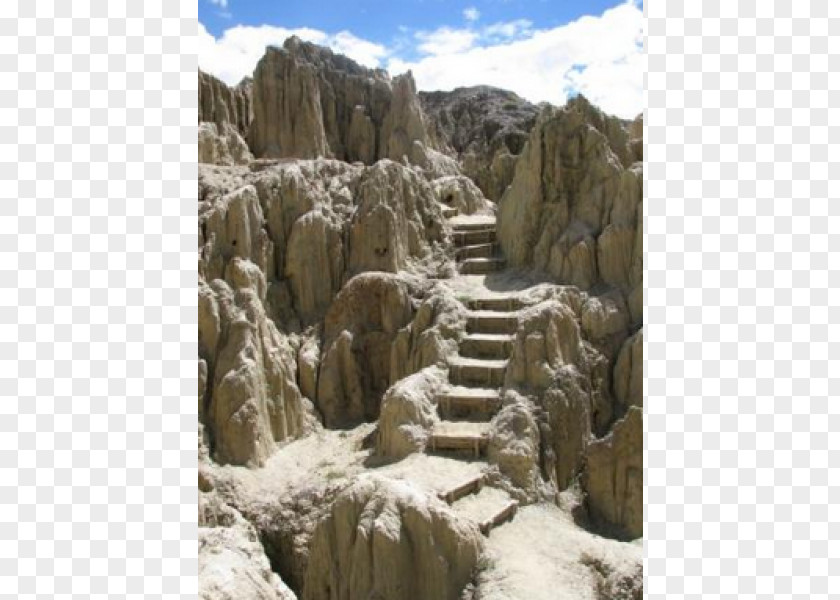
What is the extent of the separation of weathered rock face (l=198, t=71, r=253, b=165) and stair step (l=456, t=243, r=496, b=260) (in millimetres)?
11427

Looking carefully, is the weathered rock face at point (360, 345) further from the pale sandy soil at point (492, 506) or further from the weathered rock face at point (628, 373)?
the weathered rock face at point (628, 373)

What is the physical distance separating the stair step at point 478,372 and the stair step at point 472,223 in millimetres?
7506

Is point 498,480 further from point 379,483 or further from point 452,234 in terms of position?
point 452,234

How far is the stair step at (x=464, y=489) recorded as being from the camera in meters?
15.3

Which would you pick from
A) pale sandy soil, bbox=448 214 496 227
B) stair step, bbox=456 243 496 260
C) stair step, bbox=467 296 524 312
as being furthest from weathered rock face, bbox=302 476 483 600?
pale sandy soil, bbox=448 214 496 227

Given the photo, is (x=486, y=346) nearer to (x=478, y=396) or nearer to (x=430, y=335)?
(x=430, y=335)

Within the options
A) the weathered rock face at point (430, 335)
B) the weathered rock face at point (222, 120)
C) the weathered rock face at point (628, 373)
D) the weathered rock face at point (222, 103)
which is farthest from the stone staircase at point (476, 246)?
the weathered rock face at point (222, 103)

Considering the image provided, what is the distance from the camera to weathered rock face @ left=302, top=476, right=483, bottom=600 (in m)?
12.9

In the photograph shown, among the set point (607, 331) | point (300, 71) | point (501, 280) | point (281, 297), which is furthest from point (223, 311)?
point (300, 71)

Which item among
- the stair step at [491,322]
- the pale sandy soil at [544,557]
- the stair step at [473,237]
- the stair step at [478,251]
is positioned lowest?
the pale sandy soil at [544,557]

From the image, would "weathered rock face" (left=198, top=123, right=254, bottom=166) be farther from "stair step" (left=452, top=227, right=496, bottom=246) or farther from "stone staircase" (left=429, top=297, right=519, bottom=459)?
"stone staircase" (left=429, top=297, right=519, bottom=459)

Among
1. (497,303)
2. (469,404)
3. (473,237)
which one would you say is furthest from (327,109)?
(469,404)

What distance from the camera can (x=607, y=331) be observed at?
803 inches

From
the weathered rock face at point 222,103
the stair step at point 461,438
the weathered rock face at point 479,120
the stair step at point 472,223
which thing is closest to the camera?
the stair step at point 461,438
